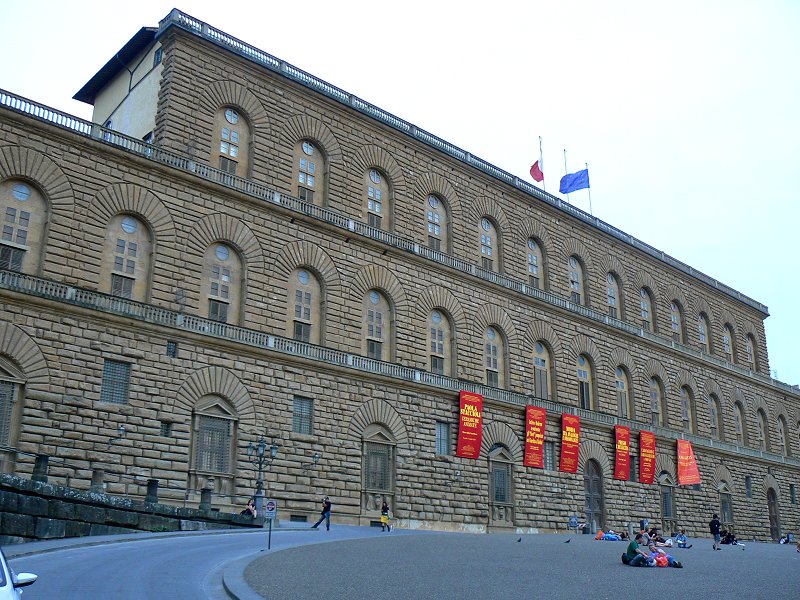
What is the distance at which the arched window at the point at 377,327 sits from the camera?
3341 centimetres

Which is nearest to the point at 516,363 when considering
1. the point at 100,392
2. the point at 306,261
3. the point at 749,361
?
the point at 306,261

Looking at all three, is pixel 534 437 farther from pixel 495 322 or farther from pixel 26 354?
pixel 26 354

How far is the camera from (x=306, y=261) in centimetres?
3189

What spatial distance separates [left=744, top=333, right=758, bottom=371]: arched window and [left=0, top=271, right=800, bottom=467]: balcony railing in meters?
18.5

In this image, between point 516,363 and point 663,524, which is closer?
point 516,363

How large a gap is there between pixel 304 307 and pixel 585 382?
55.8ft

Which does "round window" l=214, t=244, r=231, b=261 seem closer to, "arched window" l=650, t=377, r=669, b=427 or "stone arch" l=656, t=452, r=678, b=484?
"arched window" l=650, t=377, r=669, b=427

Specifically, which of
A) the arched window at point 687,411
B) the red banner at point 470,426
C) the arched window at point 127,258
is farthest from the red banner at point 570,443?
the arched window at point 127,258

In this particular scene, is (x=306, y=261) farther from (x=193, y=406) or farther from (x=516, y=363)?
(x=516, y=363)

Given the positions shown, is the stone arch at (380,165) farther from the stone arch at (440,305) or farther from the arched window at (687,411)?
the arched window at (687,411)

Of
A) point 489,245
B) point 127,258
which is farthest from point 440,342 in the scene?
point 127,258

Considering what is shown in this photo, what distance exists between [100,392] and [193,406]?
300cm

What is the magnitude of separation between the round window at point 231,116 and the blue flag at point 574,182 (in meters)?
19.4

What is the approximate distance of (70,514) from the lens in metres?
19.0
